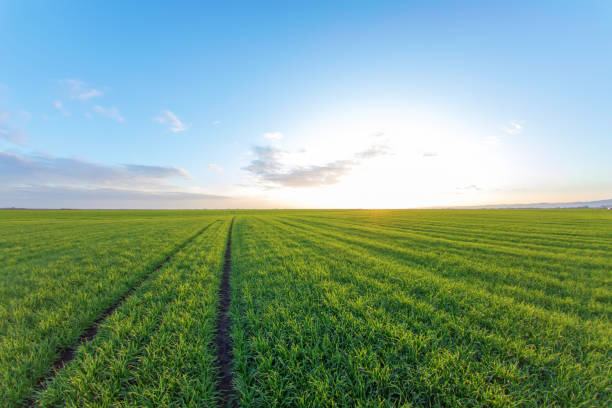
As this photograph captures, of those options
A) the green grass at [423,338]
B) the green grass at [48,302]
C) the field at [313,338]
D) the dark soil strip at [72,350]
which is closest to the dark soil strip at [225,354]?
the field at [313,338]

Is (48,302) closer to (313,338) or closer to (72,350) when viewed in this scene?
(72,350)

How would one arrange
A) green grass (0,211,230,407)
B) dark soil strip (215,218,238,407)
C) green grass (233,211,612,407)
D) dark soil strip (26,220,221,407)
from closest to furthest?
1. green grass (233,211,612,407)
2. dark soil strip (215,218,238,407)
3. dark soil strip (26,220,221,407)
4. green grass (0,211,230,407)

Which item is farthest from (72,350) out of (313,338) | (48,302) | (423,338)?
(423,338)

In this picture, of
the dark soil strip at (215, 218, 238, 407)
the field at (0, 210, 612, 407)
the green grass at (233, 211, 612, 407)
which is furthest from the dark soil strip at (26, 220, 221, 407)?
the green grass at (233, 211, 612, 407)

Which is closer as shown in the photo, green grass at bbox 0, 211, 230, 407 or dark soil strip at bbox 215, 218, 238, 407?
dark soil strip at bbox 215, 218, 238, 407

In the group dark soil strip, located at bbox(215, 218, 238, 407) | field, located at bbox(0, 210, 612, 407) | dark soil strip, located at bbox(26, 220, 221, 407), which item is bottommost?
dark soil strip, located at bbox(215, 218, 238, 407)

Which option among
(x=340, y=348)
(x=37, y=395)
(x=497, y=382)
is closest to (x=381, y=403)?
(x=340, y=348)

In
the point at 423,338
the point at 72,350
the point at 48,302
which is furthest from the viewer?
the point at 48,302

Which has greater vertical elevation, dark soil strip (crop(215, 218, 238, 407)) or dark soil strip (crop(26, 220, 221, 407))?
dark soil strip (crop(26, 220, 221, 407))

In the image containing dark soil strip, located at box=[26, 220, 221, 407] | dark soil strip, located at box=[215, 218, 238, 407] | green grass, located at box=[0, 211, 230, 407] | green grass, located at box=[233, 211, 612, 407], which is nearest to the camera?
green grass, located at box=[233, 211, 612, 407]

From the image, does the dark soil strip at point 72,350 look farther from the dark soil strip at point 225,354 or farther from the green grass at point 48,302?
the dark soil strip at point 225,354

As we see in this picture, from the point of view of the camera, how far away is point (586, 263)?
8055 millimetres

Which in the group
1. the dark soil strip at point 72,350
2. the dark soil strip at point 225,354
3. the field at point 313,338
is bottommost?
the dark soil strip at point 225,354

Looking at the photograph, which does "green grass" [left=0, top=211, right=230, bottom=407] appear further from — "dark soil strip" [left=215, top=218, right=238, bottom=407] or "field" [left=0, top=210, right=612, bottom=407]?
"dark soil strip" [left=215, top=218, right=238, bottom=407]
